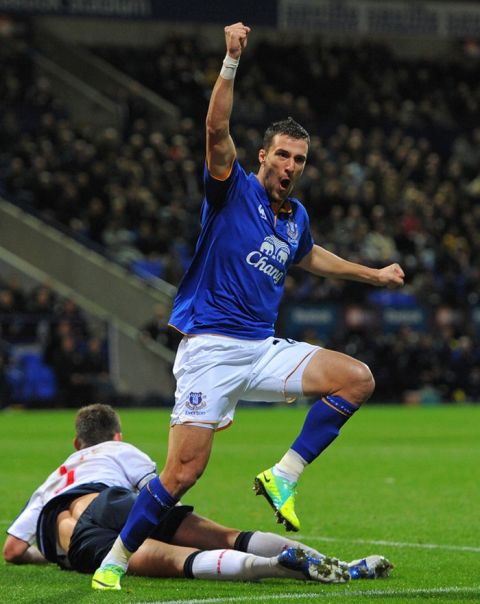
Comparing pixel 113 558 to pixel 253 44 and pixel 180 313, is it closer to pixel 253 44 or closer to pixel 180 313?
pixel 180 313

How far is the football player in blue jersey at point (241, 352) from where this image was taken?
22.7 ft

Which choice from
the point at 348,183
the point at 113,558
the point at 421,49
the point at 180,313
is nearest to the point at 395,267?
the point at 180,313

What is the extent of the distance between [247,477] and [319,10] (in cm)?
2194

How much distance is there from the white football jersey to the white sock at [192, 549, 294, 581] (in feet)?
2.58

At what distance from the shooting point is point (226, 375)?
23.2 ft

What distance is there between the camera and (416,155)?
111 ft

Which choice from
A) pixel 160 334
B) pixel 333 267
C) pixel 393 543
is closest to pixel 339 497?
pixel 393 543

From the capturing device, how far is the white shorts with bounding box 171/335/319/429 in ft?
23.0

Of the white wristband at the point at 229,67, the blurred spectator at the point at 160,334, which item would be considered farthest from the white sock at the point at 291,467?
the blurred spectator at the point at 160,334

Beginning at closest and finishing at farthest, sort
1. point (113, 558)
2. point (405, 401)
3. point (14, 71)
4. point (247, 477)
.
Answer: point (113, 558) → point (247, 477) → point (405, 401) → point (14, 71)

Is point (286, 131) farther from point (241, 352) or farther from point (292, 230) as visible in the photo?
point (241, 352)

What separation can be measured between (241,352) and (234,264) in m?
0.49

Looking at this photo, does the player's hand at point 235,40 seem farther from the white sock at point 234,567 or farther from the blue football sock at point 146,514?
the white sock at point 234,567

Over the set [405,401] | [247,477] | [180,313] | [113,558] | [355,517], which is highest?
[180,313]
